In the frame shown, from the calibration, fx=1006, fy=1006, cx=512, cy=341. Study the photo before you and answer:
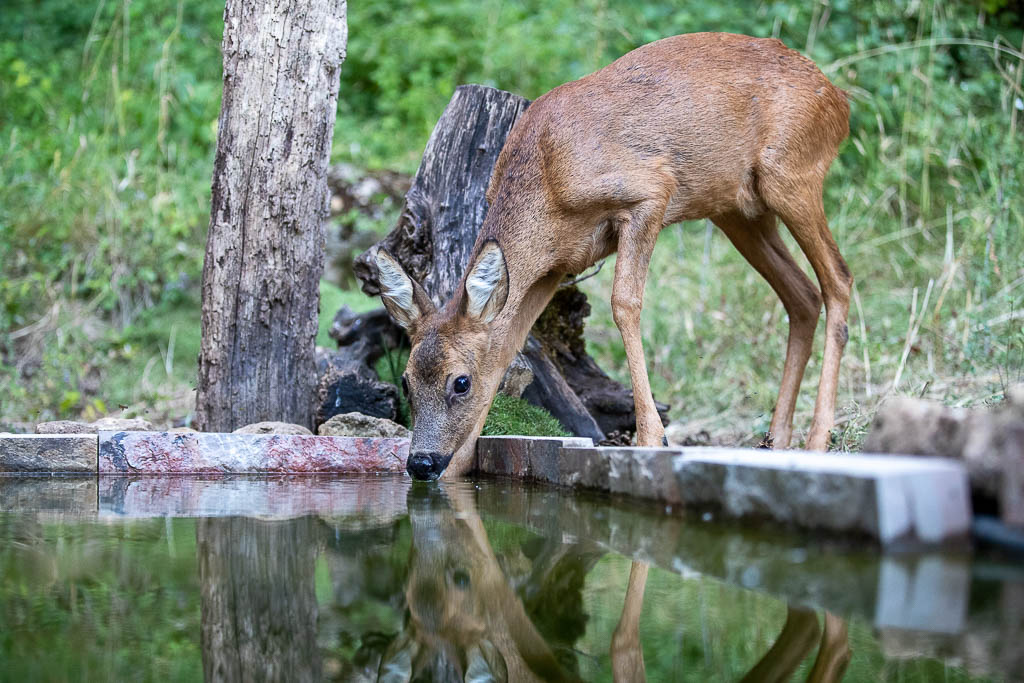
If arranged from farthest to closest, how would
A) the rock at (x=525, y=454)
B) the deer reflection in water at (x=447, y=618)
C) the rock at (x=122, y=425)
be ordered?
the rock at (x=122, y=425) → the rock at (x=525, y=454) → the deer reflection in water at (x=447, y=618)

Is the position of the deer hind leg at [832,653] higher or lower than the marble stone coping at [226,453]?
higher

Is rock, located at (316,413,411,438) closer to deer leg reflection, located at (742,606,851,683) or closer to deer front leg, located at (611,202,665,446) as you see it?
deer front leg, located at (611,202,665,446)

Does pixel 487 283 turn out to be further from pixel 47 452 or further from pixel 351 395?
pixel 47 452

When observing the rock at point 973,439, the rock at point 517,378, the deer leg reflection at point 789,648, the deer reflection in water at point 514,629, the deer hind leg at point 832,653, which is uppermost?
the rock at point 973,439

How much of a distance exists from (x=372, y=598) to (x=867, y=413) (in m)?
4.32

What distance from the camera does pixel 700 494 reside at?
279 cm

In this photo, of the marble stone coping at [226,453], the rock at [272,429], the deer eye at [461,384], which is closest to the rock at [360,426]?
the rock at [272,429]

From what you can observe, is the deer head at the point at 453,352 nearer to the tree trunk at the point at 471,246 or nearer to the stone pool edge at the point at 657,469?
the stone pool edge at the point at 657,469

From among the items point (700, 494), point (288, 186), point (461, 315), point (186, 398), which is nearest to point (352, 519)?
point (700, 494)

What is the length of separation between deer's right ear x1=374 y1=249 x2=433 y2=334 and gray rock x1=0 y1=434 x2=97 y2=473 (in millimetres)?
1494

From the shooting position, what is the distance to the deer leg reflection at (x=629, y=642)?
166 centimetres

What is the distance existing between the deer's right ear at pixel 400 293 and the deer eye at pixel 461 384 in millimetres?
390

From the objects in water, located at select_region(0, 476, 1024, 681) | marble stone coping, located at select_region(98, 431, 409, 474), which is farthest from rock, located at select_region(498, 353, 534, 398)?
water, located at select_region(0, 476, 1024, 681)

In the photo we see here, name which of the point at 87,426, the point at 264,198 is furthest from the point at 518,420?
the point at 87,426
